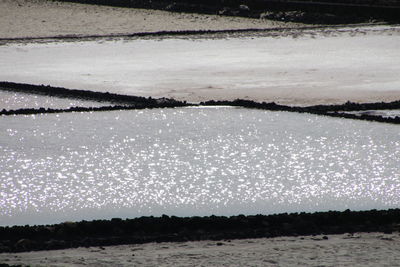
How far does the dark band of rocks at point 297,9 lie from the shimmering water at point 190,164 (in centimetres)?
705

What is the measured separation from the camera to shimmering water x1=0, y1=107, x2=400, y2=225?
10.5ft

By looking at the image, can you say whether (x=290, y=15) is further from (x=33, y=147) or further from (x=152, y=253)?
(x=152, y=253)

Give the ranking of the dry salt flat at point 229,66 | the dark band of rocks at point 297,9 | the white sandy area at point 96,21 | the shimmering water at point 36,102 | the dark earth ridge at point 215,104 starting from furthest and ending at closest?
the dark band of rocks at point 297,9 → the white sandy area at point 96,21 → the dry salt flat at point 229,66 → the shimmering water at point 36,102 → the dark earth ridge at point 215,104

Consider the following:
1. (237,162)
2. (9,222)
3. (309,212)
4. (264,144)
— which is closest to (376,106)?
(264,144)

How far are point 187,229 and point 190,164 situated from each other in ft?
3.07

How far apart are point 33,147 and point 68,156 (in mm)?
264

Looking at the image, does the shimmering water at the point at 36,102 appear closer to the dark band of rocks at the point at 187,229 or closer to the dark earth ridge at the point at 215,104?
the dark earth ridge at the point at 215,104

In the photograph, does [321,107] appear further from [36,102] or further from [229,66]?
[229,66]

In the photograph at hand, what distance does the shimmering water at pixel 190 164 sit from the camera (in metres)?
3.21

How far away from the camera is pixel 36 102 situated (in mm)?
5516

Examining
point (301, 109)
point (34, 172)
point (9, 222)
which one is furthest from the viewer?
point (301, 109)

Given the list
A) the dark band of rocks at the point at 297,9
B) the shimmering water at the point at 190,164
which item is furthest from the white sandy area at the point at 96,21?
the shimmering water at the point at 190,164

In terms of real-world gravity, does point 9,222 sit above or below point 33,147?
below

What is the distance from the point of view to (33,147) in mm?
4207
